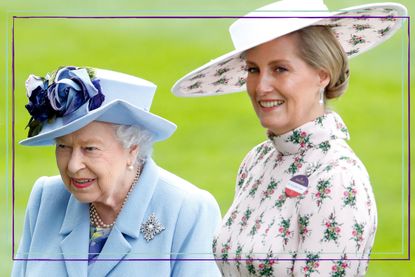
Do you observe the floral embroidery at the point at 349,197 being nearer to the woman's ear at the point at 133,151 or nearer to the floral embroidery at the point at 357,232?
the floral embroidery at the point at 357,232

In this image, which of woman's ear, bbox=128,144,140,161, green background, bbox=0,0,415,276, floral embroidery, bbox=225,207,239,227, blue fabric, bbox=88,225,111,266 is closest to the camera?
floral embroidery, bbox=225,207,239,227

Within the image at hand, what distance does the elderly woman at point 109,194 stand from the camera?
3.87 m

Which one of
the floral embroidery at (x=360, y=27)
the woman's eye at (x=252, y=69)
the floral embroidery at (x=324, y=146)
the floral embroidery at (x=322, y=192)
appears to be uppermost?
the floral embroidery at (x=360, y=27)

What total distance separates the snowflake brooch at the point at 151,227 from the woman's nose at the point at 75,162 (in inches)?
13.0

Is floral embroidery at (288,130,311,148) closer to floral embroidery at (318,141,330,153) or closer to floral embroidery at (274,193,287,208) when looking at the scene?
floral embroidery at (318,141,330,153)

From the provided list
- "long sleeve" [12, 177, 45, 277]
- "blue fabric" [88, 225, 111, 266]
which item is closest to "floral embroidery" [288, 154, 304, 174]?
"blue fabric" [88, 225, 111, 266]

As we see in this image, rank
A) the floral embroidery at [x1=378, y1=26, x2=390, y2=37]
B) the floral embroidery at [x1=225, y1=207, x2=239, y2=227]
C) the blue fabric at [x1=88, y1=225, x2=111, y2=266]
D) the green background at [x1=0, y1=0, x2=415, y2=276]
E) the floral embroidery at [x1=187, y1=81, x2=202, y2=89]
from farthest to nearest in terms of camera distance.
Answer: the green background at [x1=0, y1=0, x2=415, y2=276]
the blue fabric at [x1=88, y1=225, x2=111, y2=266]
the floral embroidery at [x1=187, y1=81, x2=202, y2=89]
the floral embroidery at [x1=378, y1=26, x2=390, y2=37]
the floral embroidery at [x1=225, y1=207, x2=239, y2=227]

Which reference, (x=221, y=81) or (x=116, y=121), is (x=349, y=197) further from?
(x=116, y=121)

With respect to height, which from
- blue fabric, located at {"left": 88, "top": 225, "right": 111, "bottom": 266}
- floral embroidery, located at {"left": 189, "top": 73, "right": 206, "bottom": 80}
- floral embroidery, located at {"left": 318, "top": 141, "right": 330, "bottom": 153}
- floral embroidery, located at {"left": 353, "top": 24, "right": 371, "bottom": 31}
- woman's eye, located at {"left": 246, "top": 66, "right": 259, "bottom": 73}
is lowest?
blue fabric, located at {"left": 88, "top": 225, "right": 111, "bottom": 266}

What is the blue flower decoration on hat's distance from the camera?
3.86 meters

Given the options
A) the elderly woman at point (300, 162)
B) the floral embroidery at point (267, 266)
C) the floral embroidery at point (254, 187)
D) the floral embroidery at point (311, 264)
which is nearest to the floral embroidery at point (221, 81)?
the elderly woman at point (300, 162)

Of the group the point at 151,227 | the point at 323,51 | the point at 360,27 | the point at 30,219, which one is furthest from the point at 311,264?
the point at 30,219

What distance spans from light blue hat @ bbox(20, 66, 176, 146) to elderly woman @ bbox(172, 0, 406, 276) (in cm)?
45

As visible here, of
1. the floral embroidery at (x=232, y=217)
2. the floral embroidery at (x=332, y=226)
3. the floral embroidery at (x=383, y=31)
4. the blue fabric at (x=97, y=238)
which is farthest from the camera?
the blue fabric at (x=97, y=238)
